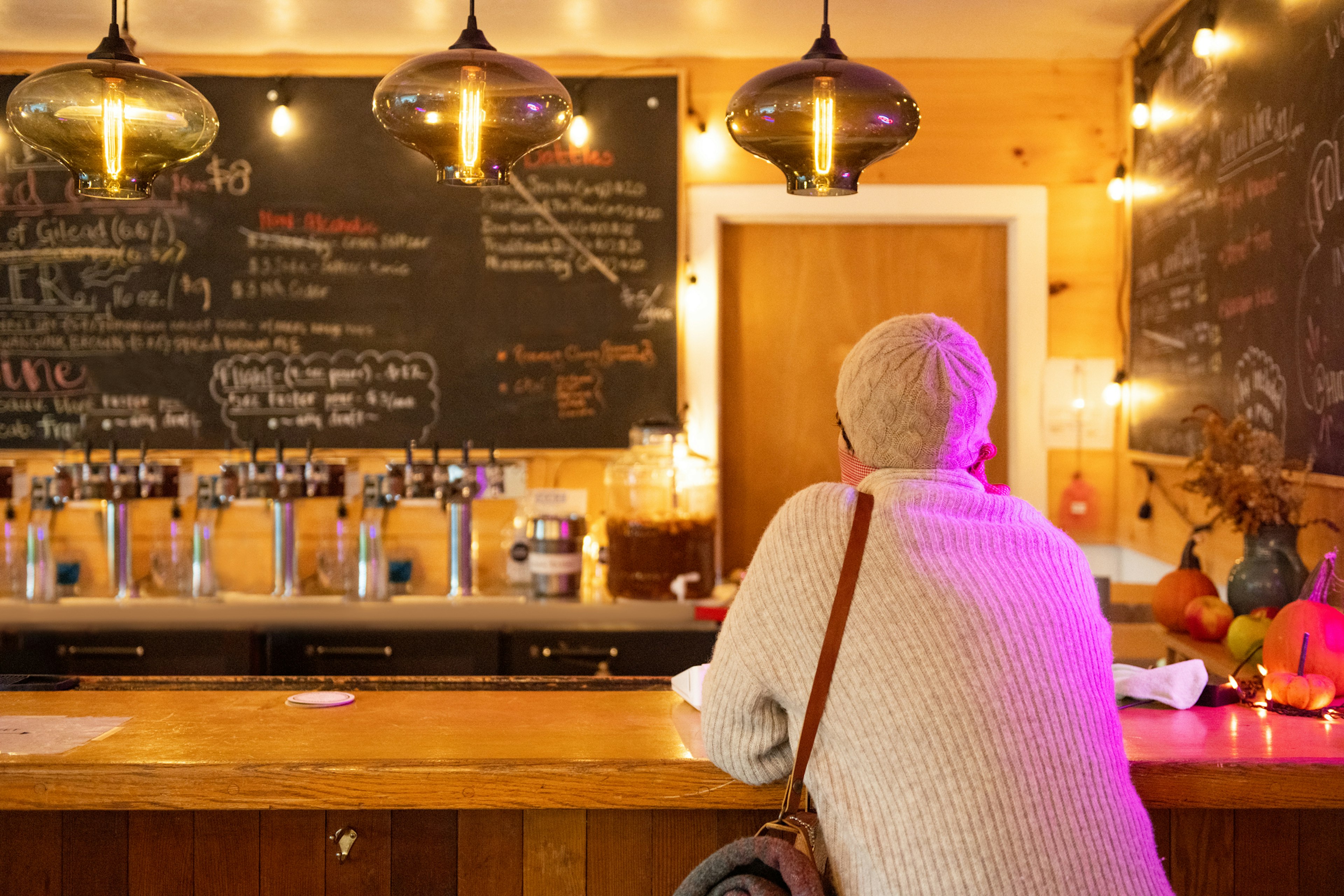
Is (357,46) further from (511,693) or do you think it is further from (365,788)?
(365,788)

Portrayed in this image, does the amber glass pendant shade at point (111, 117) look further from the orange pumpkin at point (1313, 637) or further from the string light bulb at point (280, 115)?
the string light bulb at point (280, 115)

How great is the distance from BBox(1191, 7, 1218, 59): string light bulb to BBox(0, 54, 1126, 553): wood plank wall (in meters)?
0.80

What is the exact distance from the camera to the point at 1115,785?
4.00ft

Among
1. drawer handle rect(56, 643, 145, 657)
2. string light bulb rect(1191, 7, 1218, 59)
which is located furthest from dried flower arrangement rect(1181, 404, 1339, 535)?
drawer handle rect(56, 643, 145, 657)

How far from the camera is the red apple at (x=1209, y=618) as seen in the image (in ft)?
8.20

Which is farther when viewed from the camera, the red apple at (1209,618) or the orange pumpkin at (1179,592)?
the orange pumpkin at (1179,592)

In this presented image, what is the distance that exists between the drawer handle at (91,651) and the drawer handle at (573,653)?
105cm

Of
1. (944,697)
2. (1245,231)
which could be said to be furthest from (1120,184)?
Result: (944,697)

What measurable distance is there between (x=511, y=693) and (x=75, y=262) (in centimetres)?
263

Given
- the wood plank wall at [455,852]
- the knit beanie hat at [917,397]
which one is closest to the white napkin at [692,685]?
the wood plank wall at [455,852]

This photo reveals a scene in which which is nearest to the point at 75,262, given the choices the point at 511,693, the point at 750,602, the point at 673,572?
the point at 673,572

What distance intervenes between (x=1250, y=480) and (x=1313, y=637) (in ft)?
2.07

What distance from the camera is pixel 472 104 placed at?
172cm

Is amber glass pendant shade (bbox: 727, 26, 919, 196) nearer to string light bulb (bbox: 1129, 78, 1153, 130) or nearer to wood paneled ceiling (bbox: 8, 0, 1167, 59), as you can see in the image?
wood paneled ceiling (bbox: 8, 0, 1167, 59)
